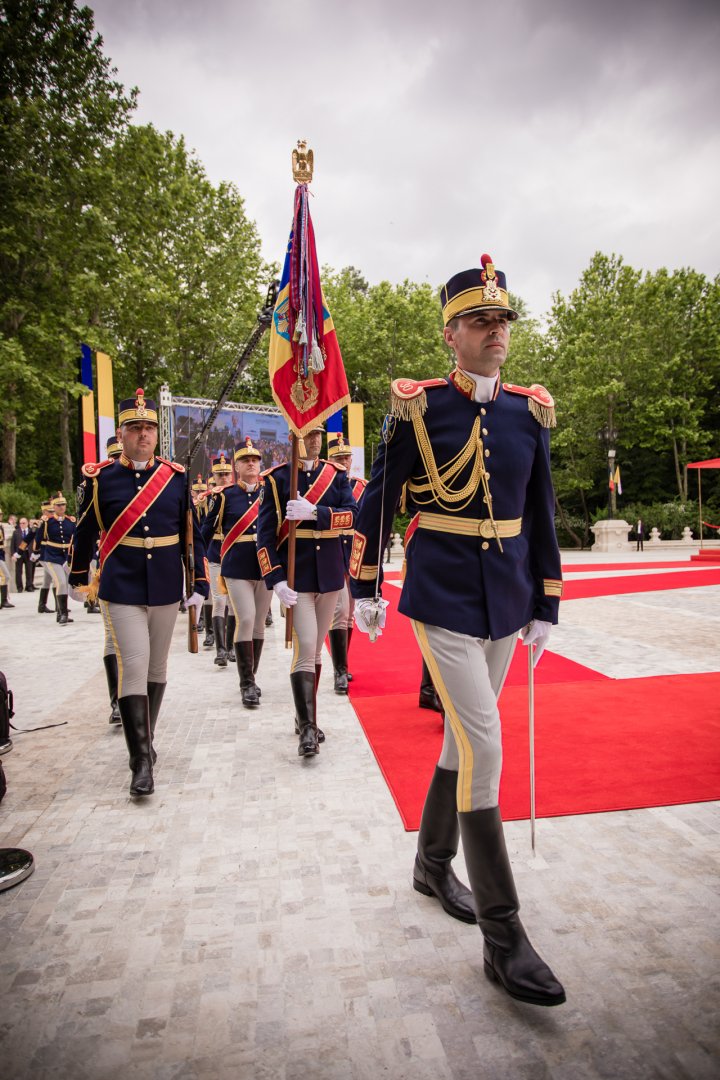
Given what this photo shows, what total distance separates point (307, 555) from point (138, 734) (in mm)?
1615

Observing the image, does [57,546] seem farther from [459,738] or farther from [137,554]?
[459,738]

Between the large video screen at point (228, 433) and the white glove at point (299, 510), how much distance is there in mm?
22874

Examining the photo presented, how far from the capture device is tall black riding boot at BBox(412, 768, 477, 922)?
2.66 m

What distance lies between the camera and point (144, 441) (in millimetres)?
4371

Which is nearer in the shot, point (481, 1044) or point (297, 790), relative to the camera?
point (481, 1044)

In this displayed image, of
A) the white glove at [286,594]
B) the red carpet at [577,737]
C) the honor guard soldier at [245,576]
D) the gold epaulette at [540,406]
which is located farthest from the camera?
the honor guard soldier at [245,576]

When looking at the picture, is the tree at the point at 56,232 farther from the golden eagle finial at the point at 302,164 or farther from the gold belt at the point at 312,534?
the gold belt at the point at 312,534

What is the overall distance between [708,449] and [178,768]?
119ft

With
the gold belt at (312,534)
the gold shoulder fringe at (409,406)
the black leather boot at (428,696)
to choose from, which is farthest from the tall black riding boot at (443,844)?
the black leather boot at (428,696)

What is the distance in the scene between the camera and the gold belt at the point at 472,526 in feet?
8.43

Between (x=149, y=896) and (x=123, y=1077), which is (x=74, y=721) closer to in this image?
(x=149, y=896)

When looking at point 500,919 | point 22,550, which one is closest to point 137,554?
point 500,919

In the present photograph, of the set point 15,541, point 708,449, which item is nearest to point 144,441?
point 15,541

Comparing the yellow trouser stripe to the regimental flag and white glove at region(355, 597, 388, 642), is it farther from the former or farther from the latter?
the regimental flag
